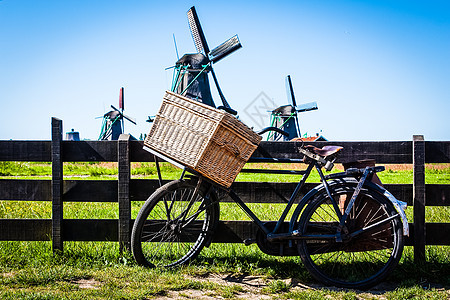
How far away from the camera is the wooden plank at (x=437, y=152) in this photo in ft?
13.2

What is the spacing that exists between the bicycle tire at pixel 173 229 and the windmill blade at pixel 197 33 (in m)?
20.6

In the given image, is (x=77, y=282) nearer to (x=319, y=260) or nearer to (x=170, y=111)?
(x=170, y=111)

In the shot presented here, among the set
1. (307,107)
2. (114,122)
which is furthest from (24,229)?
(114,122)

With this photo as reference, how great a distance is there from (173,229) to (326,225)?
1517 millimetres

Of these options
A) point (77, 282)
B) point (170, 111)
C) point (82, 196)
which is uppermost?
point (170, 111)

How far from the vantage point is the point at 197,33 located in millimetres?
23953

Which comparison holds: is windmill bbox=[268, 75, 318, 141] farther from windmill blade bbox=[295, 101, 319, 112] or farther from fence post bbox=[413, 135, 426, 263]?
fence post bbox=[413, 135, 426, 263]

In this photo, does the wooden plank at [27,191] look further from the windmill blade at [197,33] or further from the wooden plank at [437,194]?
the windmill blade at [197,33]

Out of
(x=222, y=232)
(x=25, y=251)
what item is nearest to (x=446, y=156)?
(x=222, y=232)

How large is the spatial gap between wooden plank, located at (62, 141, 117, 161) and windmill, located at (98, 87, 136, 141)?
1367 inches

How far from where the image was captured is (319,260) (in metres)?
3.98

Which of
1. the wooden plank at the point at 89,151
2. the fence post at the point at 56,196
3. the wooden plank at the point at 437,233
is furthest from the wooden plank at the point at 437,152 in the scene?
the fence post at the point at 56,196

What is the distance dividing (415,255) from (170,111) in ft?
9.86

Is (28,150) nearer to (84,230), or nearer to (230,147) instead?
(84,230)
